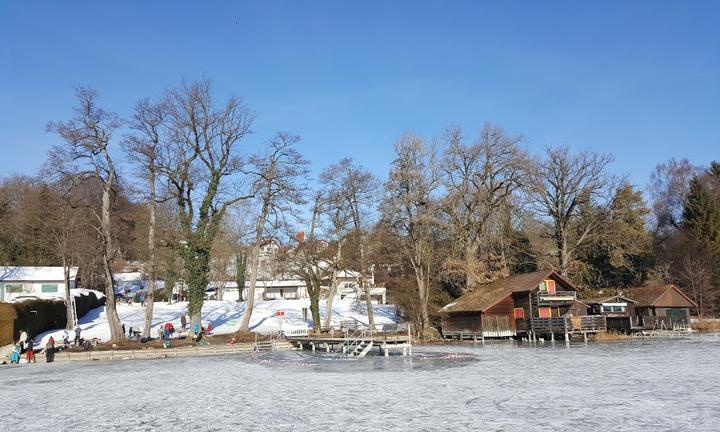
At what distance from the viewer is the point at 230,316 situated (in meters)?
59.5

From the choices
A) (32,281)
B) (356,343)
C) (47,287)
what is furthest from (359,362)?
(32,281)

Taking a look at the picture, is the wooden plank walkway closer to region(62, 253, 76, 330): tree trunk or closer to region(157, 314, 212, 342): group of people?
region(157, 314, 212, 342): group of people

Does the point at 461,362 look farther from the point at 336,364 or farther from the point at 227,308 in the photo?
the point at 227,308

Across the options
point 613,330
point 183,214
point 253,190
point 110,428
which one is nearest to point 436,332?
point 613,330

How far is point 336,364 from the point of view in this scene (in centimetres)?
3052

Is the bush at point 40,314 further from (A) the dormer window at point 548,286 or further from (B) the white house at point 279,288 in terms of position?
(A) the dormer window at point 548,286

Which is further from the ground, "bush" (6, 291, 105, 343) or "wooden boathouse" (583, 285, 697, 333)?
"bush" (6, 291, 105, 343)

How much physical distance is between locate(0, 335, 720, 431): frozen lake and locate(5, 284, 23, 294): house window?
34745 millimetres

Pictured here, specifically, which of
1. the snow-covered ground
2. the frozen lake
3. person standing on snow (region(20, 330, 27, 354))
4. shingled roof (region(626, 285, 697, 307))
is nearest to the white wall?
the snow-covered ground

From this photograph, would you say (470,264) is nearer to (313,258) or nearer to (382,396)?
(313,258)

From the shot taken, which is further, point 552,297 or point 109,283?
point 552,297

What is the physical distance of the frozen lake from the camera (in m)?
13.8

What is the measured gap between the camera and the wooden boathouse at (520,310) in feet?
164

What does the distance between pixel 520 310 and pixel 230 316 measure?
2841 centimetres
